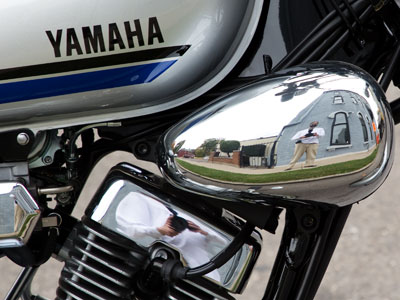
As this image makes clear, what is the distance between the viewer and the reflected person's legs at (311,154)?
91cm

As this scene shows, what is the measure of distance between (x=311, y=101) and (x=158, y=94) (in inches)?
9.7

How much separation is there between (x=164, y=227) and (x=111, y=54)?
28 centimetres

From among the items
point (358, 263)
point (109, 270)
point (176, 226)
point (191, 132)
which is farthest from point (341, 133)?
point (358, 263)

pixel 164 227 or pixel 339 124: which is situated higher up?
pixel 339 124

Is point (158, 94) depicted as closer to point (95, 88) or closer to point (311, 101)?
point (95, 88)

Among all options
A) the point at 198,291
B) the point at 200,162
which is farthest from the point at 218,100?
the point at 198,291

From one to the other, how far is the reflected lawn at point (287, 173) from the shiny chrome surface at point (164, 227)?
156mm

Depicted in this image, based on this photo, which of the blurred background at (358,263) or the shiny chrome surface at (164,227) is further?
the blurred background at (358,263)

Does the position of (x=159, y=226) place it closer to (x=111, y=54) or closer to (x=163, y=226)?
(x=163, y=226)

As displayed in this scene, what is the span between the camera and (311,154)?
3.01ft

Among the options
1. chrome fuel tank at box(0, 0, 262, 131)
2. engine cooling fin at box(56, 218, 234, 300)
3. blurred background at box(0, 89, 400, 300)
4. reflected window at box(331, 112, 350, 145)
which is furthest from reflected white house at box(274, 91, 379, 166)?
blurred background at box(0, 89, 400, 300)

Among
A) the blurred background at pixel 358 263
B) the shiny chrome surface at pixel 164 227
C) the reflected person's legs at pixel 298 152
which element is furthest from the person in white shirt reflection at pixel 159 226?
the blurred background at pixel 358 263

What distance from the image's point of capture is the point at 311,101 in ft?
3.02

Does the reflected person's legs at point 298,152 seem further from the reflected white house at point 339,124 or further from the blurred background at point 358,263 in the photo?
the blurred background at point 358,263
